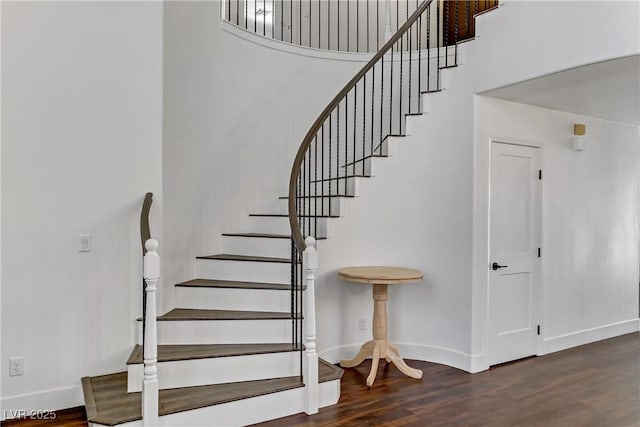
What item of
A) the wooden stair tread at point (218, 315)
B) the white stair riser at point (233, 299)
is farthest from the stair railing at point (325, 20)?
the wooden stair tread at point (218, 315)

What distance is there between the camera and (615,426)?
303cm

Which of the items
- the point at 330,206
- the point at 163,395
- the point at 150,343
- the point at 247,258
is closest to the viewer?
the point at 150,343

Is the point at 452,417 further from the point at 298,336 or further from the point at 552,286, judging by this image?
the point at 552,286

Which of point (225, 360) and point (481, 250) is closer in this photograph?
point (225, 360)

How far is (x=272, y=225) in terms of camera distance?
184 inches

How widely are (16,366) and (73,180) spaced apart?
1.28m

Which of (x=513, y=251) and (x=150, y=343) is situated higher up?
(x=513, y=251)

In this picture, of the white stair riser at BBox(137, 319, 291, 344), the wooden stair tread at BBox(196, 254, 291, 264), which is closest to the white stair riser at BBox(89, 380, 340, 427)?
the white stair riser at BBox(137, 319, 291, 344)

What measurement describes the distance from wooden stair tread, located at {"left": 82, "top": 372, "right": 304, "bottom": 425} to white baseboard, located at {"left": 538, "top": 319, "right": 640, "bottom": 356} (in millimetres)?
2810

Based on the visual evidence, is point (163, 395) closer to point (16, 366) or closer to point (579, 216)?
point (16, 366)

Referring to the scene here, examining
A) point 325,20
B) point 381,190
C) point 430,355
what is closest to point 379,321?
point 430,355

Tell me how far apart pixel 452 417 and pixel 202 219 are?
9.08ft

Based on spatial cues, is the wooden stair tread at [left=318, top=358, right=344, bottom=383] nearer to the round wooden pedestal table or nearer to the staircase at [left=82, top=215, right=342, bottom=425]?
the staircase at [left=82, top=215, right=342, bottom=425]

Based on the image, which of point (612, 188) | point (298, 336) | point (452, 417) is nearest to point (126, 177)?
point (298, 336)
